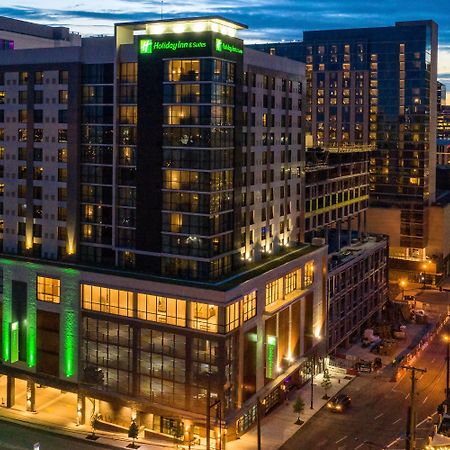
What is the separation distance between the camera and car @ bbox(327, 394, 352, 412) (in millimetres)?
90675

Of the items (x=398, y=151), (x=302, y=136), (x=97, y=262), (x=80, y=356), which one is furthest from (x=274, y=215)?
(x=398, y=151)

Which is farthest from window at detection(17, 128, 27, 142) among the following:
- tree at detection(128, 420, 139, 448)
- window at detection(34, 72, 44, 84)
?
tree at detection(128, 420, 139, 448)

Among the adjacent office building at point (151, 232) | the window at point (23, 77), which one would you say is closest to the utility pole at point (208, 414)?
the adjacent office building at point (151, 232)

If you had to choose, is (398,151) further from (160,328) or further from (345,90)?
(160,328)

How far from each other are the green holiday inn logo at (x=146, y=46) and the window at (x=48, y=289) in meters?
30.2

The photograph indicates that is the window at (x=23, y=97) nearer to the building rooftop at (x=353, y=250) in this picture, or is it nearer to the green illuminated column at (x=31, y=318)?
the green illuminated column at (x=31, y=318)

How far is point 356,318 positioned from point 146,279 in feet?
168

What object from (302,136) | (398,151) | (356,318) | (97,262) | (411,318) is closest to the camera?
(97,262)

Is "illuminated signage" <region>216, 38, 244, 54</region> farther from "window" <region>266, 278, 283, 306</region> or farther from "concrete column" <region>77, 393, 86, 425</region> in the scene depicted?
"concrete column" <region>77, 393, 86, 425</region>

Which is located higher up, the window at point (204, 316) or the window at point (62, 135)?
the window at point (62, 135)

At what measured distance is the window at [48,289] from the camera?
9056 cm

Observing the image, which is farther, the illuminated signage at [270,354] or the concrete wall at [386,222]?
the concrete wall at [386,222]

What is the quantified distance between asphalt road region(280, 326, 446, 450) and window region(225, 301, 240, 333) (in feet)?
47.8

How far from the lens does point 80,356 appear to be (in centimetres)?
8938
